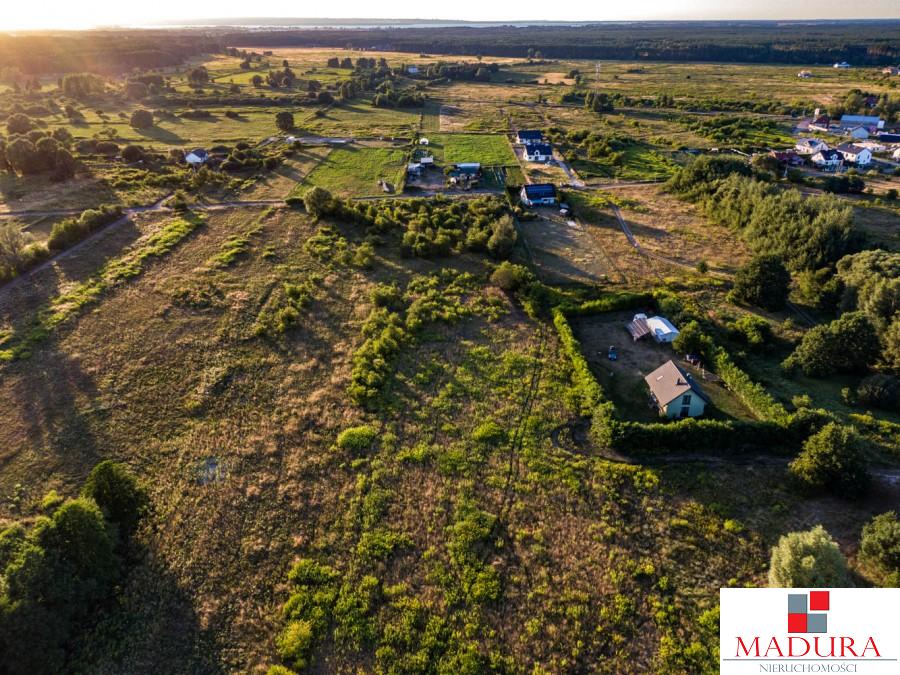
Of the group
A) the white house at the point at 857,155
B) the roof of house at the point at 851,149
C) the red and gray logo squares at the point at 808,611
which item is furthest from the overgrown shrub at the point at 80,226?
the roof of house at the point at 851,149

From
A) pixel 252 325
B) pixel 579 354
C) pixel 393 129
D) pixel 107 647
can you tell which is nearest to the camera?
pixel 107 647

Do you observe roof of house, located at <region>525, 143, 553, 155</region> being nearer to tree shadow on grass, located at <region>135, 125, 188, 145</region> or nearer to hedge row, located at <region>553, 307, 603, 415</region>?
hedge row, located at <region>553, 307, 603, 415</region>

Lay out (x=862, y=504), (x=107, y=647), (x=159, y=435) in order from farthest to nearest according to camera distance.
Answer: (x=159, y=435) → (x=862, y=504) → (x=107, y=647)

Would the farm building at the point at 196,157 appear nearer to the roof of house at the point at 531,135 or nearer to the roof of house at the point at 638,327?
the roof of house at the point at 531,135

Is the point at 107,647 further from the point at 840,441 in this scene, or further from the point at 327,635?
the point at 840,441

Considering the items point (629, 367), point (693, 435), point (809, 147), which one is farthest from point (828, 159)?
point (693, 435)

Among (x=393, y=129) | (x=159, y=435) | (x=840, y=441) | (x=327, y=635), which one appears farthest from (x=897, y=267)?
(x=393, y=129)

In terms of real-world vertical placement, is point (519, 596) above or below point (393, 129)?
below
